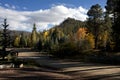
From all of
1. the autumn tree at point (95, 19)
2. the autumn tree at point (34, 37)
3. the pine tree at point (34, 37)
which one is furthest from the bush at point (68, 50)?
the autumn tree at point (34, 37)

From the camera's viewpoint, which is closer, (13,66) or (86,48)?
(13,66)

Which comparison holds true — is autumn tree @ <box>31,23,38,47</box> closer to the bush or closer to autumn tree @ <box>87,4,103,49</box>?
autumn tree @ <box>87,4,103,49</box>

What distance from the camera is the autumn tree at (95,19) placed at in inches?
2861

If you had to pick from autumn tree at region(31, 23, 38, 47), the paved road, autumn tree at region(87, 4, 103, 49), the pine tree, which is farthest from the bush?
autumn tree at region(31, 23, 38, 47)

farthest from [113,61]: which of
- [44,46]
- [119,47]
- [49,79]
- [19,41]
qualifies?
[19,41]

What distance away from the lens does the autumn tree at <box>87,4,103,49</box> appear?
72662 millimetres

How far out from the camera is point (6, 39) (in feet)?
196

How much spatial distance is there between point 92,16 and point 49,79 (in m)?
49.5

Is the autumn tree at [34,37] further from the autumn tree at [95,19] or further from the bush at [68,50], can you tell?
the bush at [68,50]

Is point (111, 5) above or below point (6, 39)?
above

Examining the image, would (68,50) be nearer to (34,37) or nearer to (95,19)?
(95,19)

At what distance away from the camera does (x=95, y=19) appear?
72.8 meters

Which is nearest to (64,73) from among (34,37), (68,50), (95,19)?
(68,50)

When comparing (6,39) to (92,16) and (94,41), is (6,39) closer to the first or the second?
(92,16)
